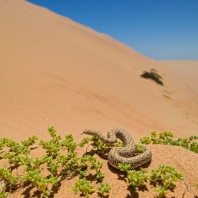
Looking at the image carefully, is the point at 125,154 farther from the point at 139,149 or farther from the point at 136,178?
the point at 136,178

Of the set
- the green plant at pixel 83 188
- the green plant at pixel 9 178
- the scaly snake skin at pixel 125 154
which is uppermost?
the scaly snake skin at pixel 125 154

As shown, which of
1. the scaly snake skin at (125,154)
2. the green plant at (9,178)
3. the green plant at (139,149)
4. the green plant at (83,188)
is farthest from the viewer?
the green plant at (139,149)

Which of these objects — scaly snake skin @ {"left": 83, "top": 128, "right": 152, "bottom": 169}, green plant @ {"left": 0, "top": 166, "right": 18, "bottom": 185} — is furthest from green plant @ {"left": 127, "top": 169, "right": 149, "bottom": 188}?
green plant @ {"left": 0, "top": 166, "right": 18, "bottom": 185}

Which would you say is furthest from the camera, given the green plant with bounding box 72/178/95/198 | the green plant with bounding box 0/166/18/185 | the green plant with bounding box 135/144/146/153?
the green plant with bounding box 135/144/146/153

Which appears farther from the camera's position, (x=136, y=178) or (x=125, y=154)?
(x=125, y=154)

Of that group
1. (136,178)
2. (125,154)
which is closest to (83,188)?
(136,178)

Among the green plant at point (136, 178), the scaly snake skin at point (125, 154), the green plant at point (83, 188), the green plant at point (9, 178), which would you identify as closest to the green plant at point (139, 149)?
the scaly snake skin at point (125, 154)

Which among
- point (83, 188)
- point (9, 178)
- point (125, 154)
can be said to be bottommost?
point (9, 178)

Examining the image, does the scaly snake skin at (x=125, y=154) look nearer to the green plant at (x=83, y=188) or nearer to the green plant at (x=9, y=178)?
the green plant at (x=83, y=188)

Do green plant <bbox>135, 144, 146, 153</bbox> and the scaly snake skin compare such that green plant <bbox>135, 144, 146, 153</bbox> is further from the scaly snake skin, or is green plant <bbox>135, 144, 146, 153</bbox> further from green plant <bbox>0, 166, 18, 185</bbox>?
green plant <bbox>0, 166, 18, 185</bbox>

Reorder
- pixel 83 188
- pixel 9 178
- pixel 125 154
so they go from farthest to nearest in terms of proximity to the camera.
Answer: pixel 125 154
pixel 9 178
pixel 83 188

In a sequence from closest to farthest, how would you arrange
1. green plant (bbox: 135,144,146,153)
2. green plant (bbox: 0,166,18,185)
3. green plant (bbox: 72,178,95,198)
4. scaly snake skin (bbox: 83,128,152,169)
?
green plant (bbox: 72,178,95,198)
green plant (bbox: 0,166,18,185)
scaly snake skin (bbox: 83,128,152,169)
green plant (bbox: 135,144,146,153)

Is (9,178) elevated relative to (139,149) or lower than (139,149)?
lower

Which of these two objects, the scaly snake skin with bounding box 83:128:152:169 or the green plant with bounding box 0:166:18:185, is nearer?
the green plant with bounding box 0:166:18:185
